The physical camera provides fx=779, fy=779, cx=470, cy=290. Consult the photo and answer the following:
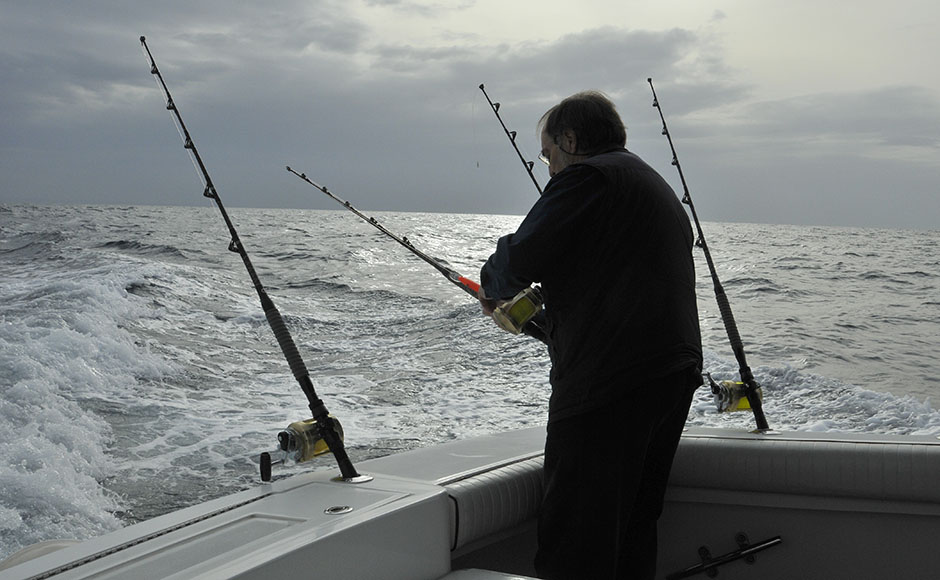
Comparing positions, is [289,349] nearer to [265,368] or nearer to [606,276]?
[606,276]

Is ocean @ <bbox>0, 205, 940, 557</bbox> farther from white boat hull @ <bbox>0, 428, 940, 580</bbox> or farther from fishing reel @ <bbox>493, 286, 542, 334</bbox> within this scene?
fishing reel @ <bbox>493, 286, 542, 334</bbox>

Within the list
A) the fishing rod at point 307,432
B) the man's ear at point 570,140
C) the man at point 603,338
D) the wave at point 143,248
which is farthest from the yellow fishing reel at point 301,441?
the wave at point 143,248

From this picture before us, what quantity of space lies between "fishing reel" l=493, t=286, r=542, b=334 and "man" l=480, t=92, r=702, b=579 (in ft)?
0.39

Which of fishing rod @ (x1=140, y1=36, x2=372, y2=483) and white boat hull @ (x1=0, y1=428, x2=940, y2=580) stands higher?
fishing rod @ (x1=140, y1=36, x2=372, y2=483)

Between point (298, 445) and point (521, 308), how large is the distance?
1.73 ft

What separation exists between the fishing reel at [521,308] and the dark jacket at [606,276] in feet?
0.43

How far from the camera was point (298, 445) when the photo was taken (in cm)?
138

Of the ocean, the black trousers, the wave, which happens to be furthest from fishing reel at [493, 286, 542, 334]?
the wave

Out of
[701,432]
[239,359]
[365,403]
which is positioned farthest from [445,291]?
[701,432]

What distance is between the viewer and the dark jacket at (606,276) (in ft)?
4.62

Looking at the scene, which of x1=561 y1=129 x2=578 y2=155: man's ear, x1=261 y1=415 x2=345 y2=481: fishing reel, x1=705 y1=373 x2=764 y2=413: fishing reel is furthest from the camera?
x1=705 y1=373 x2=764 y2=413: fishing reel

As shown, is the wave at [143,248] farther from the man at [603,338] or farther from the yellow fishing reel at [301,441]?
the man at [603,338]

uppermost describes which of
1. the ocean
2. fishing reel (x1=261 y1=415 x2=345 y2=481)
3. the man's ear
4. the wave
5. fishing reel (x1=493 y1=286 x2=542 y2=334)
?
the wave

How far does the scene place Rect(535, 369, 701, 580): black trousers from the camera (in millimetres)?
1415
